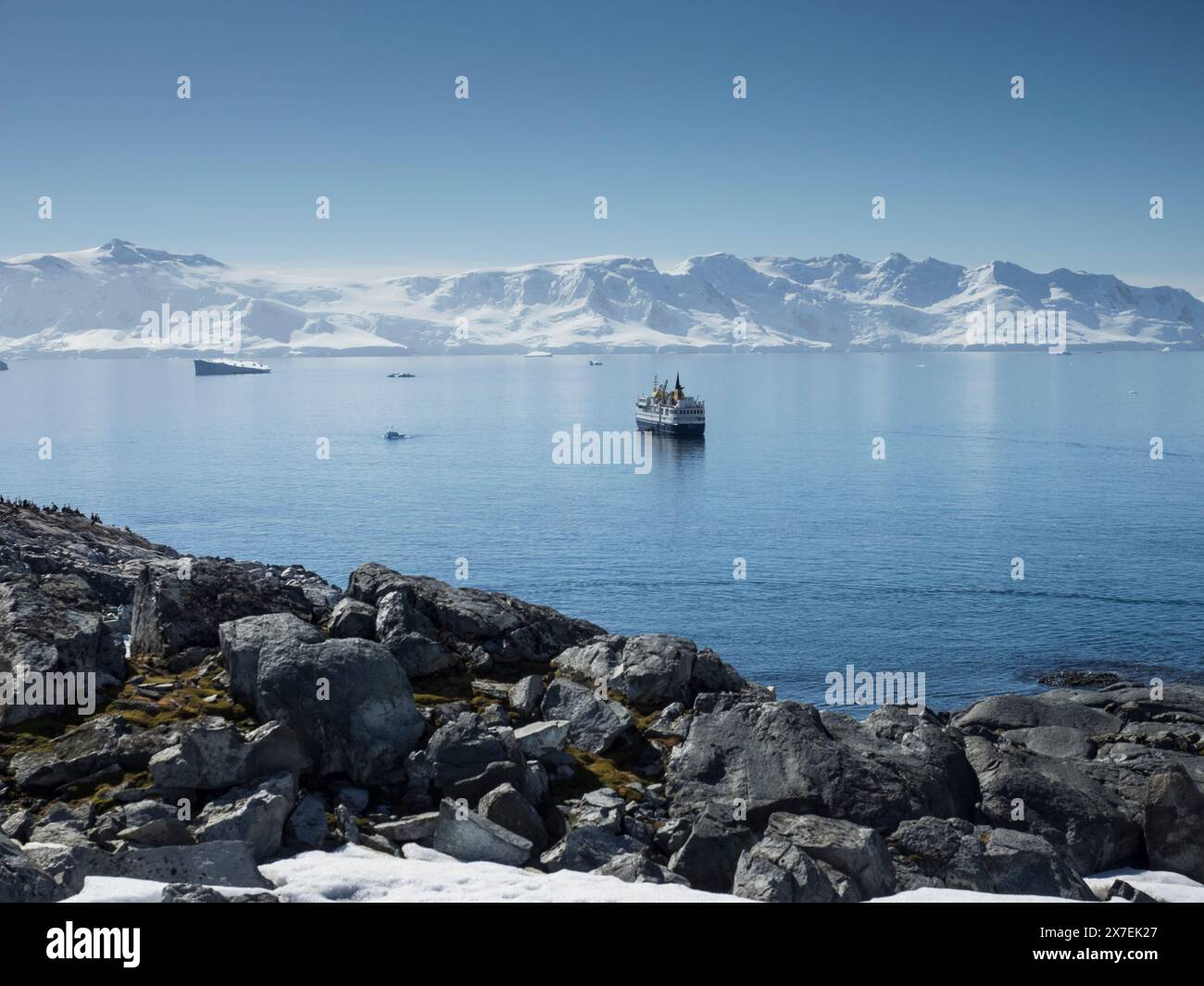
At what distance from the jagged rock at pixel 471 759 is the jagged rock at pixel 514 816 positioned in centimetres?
54

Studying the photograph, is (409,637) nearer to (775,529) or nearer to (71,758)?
(71,758)

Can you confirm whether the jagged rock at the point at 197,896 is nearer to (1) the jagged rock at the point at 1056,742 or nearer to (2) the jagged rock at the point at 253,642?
(2) the jagged rock at the point at 253,642

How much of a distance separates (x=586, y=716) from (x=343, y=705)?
4.46m

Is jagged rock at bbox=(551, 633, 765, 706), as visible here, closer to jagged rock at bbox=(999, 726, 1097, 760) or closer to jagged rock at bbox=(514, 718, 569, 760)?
jagged rock at bbox=(514, 718, 569, 760)

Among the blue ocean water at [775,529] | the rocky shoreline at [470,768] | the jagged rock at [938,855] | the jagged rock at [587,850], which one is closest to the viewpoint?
the rocky shoreline at [470,768]

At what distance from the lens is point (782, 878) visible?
14031mm

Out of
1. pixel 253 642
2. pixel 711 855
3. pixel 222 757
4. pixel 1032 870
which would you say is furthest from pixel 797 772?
pixel 253 642

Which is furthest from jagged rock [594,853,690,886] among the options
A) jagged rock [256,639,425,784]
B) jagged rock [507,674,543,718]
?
jagged rock [507,674,543,718]

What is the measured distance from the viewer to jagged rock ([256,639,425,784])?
56.0ft

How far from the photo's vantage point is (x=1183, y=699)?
40.5 meters

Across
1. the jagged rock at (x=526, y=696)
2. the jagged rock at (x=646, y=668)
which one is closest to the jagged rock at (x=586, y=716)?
the jagged rock at (x=526, y=696)

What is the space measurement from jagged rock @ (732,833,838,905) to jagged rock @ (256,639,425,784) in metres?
6.13

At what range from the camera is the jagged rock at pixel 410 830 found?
15.6 m
